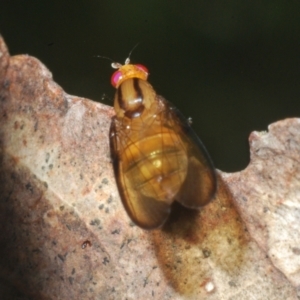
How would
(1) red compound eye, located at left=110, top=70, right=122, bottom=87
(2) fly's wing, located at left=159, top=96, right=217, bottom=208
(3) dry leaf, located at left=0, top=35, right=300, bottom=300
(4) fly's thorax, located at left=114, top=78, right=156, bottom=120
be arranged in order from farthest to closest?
(1) red compound eye, located at left=110, top=70, right=122, bottom=87
(4) fly's thorax, located at left=114, top=78, right=156, bottom=120
(2) fly's wing, located at left=159, top=96, right=217, bottom=208
(3) dry leaf, located at left=0, top=35, right=300, bottom=300

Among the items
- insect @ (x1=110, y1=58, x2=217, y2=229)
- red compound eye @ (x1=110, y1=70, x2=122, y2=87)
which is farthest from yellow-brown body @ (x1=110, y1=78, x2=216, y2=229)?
red compound eye @ (x1=110, y1=70, x2=122, y2=87)

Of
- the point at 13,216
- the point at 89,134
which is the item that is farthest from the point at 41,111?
the point at 13,216

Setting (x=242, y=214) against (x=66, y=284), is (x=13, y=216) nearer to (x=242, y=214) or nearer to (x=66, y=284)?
(x=66, y=284)

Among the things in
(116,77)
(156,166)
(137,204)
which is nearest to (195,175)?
(156,166)

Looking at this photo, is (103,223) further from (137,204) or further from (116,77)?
(116,77)

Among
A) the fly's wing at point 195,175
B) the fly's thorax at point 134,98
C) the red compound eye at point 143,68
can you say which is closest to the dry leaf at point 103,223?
the fly's wing at point 195,175

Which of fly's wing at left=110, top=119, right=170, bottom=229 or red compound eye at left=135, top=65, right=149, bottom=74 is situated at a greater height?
red compound eye at left=135, top=65, right=149, bottom=74

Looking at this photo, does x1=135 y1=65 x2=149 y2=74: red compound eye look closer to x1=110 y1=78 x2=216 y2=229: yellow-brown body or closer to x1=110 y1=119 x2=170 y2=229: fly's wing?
x1=110 y1=78 x2=216 y2=229: yellow-brown body
